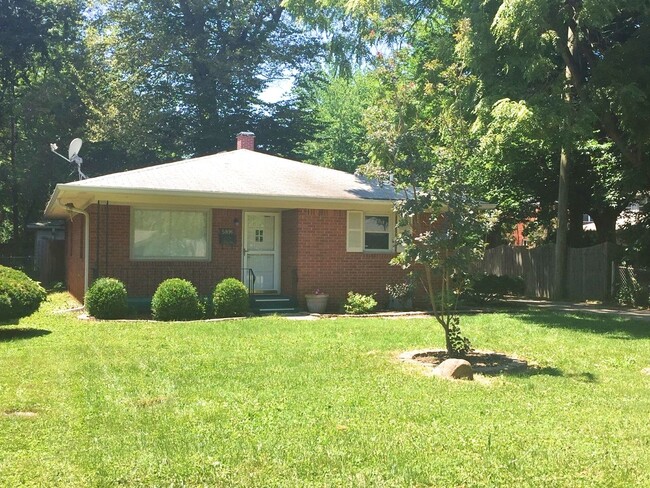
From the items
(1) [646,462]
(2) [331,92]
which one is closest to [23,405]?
(1) [646,462]

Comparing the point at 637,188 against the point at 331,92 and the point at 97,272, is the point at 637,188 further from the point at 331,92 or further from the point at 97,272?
the point at 331,92

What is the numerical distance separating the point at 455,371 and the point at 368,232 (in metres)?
8.50

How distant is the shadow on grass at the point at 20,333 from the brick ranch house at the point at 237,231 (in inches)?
118

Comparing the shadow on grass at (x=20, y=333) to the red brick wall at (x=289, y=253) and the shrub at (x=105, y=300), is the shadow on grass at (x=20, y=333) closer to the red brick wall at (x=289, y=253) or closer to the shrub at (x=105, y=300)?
the shrub at (x=105, y=300)

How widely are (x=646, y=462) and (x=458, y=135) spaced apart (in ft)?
17.8

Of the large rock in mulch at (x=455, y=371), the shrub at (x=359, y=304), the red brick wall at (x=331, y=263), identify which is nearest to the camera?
the large rock in mulch at (x=455, y=371)

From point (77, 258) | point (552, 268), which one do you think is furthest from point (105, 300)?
point (552, 268)

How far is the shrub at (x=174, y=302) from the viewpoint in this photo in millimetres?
12734

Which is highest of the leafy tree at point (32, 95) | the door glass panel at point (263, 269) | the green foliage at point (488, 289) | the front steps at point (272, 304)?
the leafy tree at point (32, 95)

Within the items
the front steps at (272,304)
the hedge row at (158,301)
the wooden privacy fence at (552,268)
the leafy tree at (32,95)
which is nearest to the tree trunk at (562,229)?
the wooden privacy fence at (552,268)

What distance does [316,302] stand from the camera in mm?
14758

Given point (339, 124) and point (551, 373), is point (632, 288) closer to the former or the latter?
point (551, 373)

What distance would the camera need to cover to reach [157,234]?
48.8ft

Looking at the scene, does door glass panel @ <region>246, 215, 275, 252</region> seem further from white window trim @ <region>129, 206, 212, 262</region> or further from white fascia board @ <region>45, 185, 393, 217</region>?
white window trim @ <region>129, 206, 212, 262</region>
